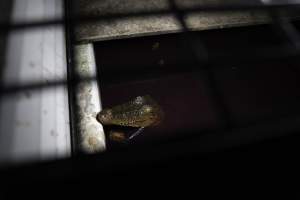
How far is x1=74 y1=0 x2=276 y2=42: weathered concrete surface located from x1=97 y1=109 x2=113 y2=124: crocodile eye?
1.28ft

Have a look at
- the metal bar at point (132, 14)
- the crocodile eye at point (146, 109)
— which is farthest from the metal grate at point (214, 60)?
the crocodile eye at point (146, 109)

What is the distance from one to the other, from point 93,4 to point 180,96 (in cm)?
66

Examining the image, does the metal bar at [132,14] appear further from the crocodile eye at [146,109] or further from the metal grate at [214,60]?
the crocodile eye at [146,109]

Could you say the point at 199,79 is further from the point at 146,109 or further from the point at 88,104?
the point at 88,104

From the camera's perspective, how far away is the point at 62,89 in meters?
1.00

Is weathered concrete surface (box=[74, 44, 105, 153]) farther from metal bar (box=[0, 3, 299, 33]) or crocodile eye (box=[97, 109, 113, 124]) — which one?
metal bar (box=[0, 3, 299, 33])

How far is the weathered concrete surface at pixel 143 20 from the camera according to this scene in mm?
1285

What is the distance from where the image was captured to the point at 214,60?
→ 1258 mm

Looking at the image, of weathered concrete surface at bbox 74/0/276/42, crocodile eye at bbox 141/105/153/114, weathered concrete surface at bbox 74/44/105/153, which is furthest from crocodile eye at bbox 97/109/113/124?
weathered concrete surface at bbox 74/0/276/42

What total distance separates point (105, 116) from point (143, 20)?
0.58 m

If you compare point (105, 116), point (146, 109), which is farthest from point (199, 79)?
point (105, 116)

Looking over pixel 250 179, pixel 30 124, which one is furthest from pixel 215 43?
pixel 30 124

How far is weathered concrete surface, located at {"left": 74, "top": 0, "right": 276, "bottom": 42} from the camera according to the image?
1285 mm

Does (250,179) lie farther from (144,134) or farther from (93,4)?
(93,4)
